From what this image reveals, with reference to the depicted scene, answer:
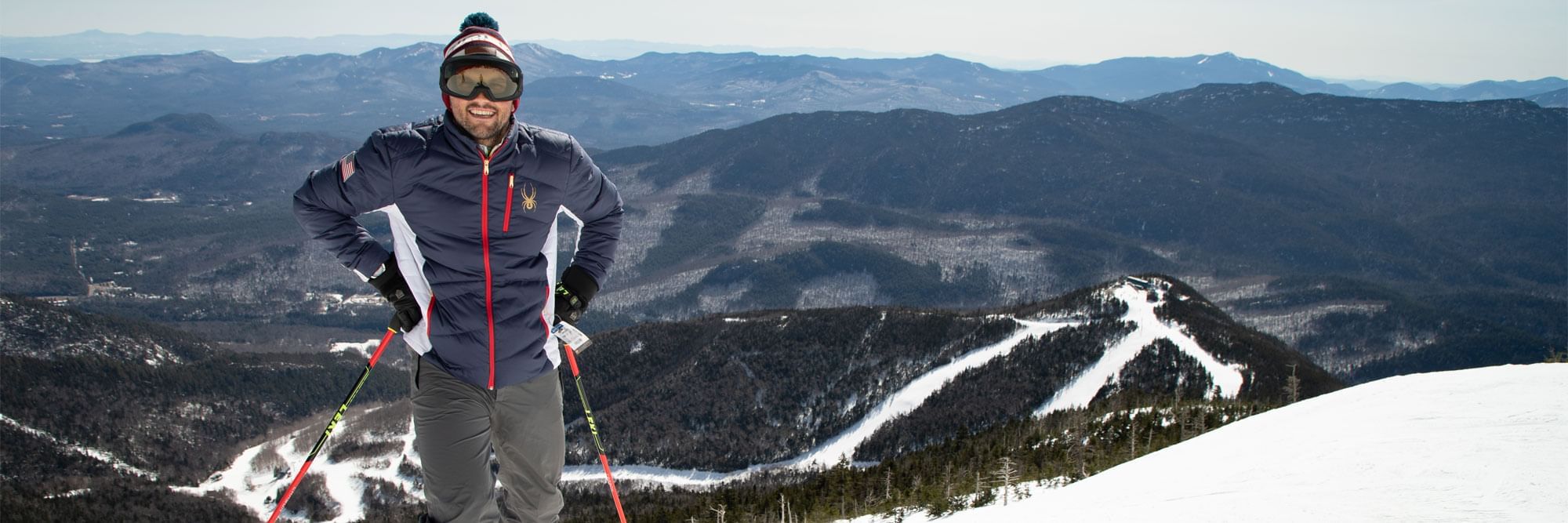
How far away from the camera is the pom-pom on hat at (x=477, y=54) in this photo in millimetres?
6984

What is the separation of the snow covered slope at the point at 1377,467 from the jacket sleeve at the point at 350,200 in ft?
27.9

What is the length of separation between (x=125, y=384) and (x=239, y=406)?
57.1ft

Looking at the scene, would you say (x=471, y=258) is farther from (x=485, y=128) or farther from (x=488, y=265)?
(x=485, y=128)

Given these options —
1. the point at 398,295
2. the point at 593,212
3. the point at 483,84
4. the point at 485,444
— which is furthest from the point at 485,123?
the point at 485,444

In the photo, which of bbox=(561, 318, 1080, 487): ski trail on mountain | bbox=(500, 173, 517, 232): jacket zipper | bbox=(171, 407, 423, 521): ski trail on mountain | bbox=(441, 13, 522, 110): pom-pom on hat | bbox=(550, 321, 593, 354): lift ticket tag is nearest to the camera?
bbox=(441, 13, 522, 110): pom-pom on hat

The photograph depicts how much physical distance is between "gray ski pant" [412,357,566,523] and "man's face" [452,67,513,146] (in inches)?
86.5

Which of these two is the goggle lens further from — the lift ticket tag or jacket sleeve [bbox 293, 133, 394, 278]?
the lift ticket tag

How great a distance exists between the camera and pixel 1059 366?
317 feet

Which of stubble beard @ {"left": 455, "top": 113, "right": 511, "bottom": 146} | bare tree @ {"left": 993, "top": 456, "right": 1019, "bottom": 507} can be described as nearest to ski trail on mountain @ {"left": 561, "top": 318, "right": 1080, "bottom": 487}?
bare tree @ {"left": 993, "top": 456, "right": 1019, "bottom": 507}

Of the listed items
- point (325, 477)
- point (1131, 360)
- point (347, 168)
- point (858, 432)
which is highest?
point (347, 168)

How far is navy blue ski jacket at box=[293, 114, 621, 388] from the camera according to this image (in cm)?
716

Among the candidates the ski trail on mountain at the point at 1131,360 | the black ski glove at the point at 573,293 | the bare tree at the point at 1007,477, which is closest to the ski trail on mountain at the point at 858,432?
the ski trail on mountain at the point at 1131,360

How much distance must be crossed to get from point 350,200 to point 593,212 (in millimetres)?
2198

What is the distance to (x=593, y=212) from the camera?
27.7ft
